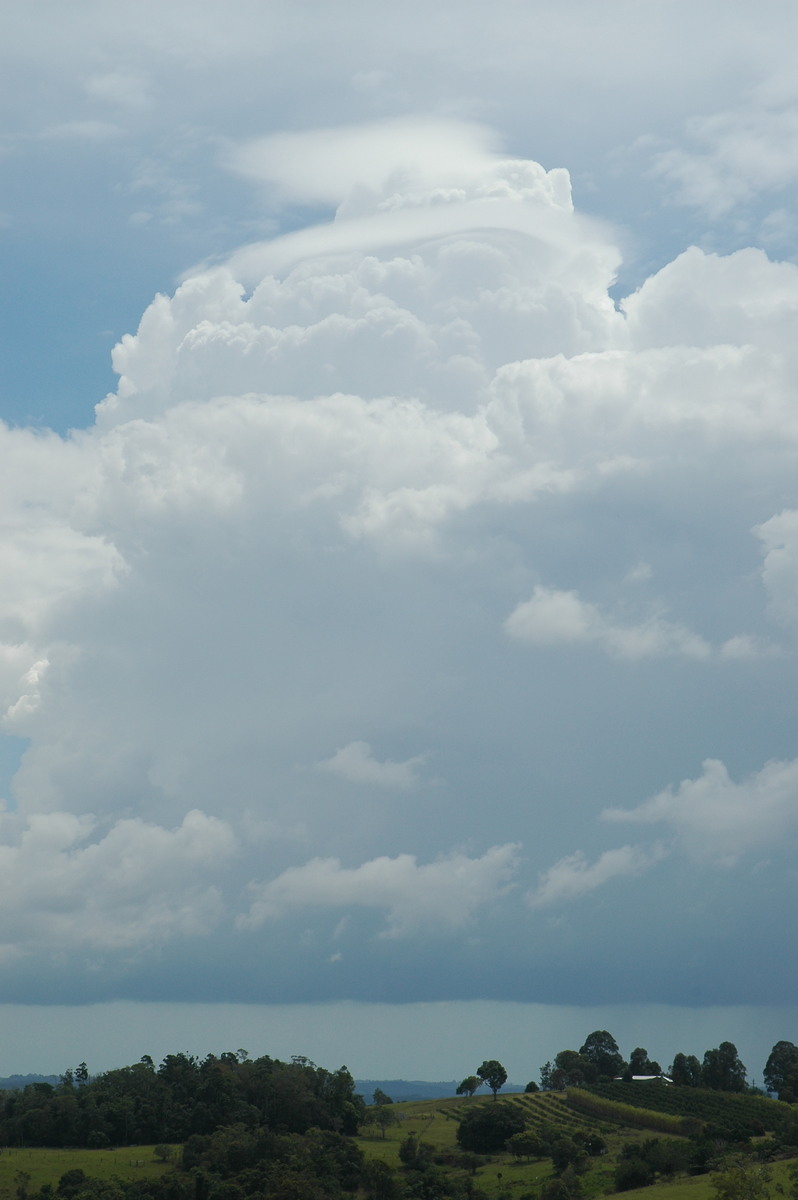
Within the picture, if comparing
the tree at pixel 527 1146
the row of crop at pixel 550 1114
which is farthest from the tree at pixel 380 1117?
the tree at pixel 527 1146

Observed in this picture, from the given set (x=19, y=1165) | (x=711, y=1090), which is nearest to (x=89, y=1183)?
(x=19, y=1165)

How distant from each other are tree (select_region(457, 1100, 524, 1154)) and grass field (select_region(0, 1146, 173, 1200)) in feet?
136

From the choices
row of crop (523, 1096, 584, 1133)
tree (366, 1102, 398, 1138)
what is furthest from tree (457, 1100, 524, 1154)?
tree (366, 1102, 398, 1138)

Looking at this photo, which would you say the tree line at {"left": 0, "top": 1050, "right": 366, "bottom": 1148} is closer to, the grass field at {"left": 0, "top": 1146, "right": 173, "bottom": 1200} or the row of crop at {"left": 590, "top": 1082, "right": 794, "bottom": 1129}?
the grass field at {"left": 0, "top": 1146, "right": 173, "bottom": 1200}

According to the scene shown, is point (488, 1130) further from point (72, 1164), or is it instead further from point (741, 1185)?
point (741, 1185)

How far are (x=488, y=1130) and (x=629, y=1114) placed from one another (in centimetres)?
2508

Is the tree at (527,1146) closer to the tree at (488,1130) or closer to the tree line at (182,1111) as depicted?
the tree at (488,1130)

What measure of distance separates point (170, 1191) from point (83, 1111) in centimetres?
5056

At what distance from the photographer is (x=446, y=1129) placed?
18100cm

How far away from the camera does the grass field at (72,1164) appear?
5640 inches

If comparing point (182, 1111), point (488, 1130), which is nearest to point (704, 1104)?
point (488, 1130)

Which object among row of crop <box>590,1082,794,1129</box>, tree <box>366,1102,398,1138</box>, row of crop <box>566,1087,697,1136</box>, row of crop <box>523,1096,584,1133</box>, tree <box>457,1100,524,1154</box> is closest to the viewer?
tree <box>457,1100,524,1154</box>

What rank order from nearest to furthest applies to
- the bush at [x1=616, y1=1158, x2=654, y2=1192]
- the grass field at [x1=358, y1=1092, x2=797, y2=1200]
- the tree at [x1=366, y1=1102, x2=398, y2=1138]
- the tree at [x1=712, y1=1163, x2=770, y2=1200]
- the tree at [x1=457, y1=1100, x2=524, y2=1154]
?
the tree at [x1=712, y1=1163, x2=770, y2=1200], the grass field at [x1=358, y1=1092, x2=797, y2=1200], the bush at [x1=616, y1=1158, x2=654, y2=1192], the tree at [x1=457, y1=1100, x2=524, y2=1154], the tree at [x1=366, y1=1102, x2=398, y2=1138]

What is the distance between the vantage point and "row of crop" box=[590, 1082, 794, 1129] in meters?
166
